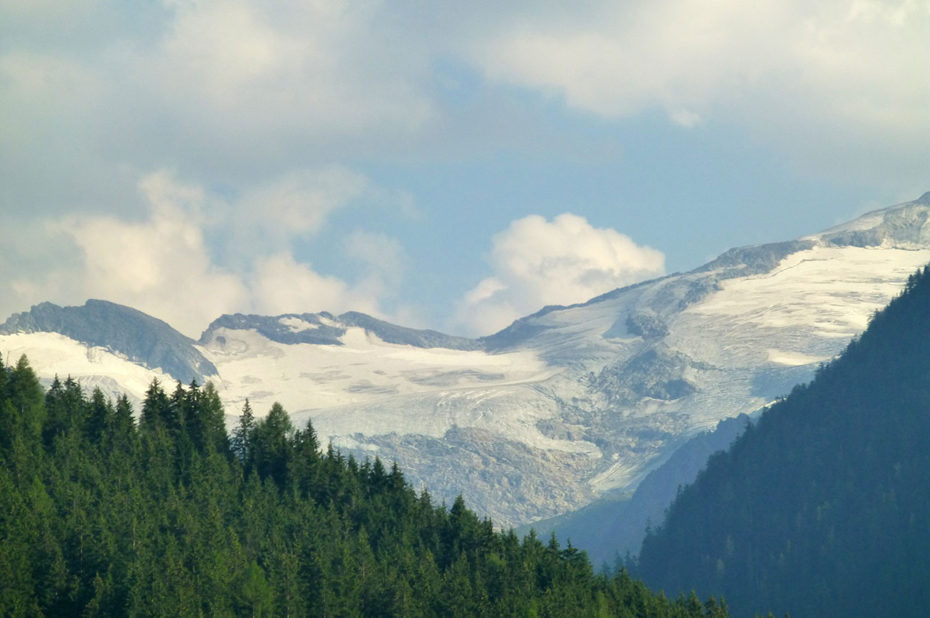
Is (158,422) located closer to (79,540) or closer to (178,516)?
(178,516)

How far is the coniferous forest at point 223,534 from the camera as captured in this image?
135 m

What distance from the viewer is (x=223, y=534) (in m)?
154

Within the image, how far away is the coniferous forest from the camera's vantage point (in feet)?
443

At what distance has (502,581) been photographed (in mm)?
161875

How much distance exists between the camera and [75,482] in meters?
164

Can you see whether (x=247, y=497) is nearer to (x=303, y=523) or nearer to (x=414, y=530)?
(x=303, y=523)

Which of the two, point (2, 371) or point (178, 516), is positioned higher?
point (2, 371)

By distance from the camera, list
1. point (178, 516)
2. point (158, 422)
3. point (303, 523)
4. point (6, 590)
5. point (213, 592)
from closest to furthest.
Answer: point (6, 590) < point (213, 592) < point (178, 516) < point (303, 523) < point (158, 422)

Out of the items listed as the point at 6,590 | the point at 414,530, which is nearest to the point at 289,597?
the point at 6,590

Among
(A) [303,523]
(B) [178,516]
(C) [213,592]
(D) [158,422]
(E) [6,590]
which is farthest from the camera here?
(D) [158,422]

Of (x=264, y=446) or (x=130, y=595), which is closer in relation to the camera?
(x=130, y=595)

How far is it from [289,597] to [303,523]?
33.2 metres

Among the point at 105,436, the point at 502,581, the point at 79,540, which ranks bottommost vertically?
the point at 502,581

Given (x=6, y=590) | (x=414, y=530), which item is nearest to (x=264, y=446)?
(x=414, y=530)
